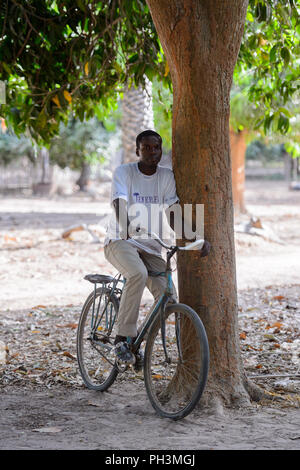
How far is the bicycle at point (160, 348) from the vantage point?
427cm

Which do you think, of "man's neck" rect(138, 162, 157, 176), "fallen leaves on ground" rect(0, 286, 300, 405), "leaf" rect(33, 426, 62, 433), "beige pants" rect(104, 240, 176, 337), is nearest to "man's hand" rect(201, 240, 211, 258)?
"beige pants" rect(104, 240, 176, 337)

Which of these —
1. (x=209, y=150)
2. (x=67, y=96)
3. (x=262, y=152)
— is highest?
(x=262, y=152)

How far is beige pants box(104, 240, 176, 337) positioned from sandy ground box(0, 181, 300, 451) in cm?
63

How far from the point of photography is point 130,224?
460 cm

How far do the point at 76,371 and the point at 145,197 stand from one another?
6.39 ft

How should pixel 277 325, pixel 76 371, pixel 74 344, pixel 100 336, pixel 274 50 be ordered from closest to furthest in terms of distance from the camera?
pixel 100 336 < pixel 76 371 < pixel 274 50 < pixel 74 344 < pixel 277 325

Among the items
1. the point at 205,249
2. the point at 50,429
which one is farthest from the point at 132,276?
the point at 50,429

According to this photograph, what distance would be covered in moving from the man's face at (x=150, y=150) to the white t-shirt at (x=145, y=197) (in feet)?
0.29

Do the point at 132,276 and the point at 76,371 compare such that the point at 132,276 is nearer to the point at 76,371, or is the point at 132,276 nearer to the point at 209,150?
the point at 209,150

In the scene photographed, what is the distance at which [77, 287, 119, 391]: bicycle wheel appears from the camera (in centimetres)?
512

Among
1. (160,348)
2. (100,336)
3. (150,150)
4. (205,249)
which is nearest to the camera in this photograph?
(205,249)

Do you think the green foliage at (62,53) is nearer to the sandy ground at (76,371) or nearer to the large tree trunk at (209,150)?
the large tree trunk at (209,150)

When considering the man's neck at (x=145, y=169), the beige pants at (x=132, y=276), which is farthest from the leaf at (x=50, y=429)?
the man's neck at (x=145, y=169)

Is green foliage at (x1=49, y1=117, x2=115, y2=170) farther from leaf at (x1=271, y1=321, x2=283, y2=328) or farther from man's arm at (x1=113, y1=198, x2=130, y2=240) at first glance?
man's arm at (x1=113, y1=198, x2=130, y2=240)
